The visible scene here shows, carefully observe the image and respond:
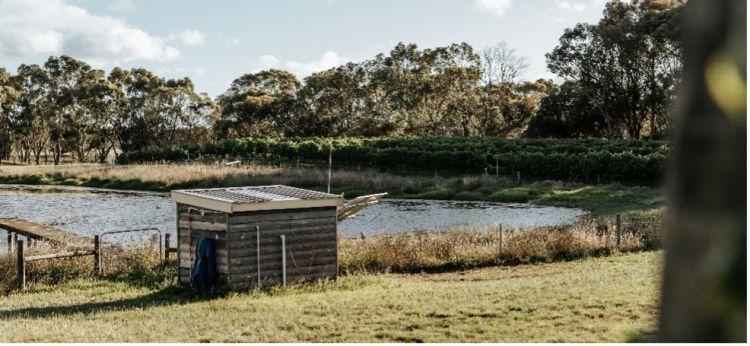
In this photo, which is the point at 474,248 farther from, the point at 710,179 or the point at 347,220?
the point at 710,179

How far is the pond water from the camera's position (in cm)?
2769

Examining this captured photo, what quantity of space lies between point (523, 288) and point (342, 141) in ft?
150

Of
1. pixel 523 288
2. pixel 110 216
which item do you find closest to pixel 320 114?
pixel 110 216

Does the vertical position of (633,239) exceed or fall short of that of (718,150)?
it falls short

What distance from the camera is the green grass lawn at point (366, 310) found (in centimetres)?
997

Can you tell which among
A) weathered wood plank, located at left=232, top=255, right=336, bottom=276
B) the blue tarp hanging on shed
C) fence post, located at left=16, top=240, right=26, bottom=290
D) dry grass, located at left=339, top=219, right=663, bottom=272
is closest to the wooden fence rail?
fence post, located at left=16, top=240, right=26, bottom=290

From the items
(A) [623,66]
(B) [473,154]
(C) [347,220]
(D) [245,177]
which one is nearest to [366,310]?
(C) [347,220]

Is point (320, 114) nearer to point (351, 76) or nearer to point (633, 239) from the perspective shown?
point (351, 76)

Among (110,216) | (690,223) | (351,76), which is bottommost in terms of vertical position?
(110,216)

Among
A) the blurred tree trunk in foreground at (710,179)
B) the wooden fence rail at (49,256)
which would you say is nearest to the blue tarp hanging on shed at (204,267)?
the wooden fence rail at (49,256)

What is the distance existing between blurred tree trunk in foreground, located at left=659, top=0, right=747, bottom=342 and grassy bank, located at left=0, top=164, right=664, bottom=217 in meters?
28.6

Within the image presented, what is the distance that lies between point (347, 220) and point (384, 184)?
38.6 ft

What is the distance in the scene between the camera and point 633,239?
1956 centimetres

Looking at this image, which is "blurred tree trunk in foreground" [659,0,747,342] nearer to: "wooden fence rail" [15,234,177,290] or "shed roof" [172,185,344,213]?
"shed roof" [172,185,344,213]
